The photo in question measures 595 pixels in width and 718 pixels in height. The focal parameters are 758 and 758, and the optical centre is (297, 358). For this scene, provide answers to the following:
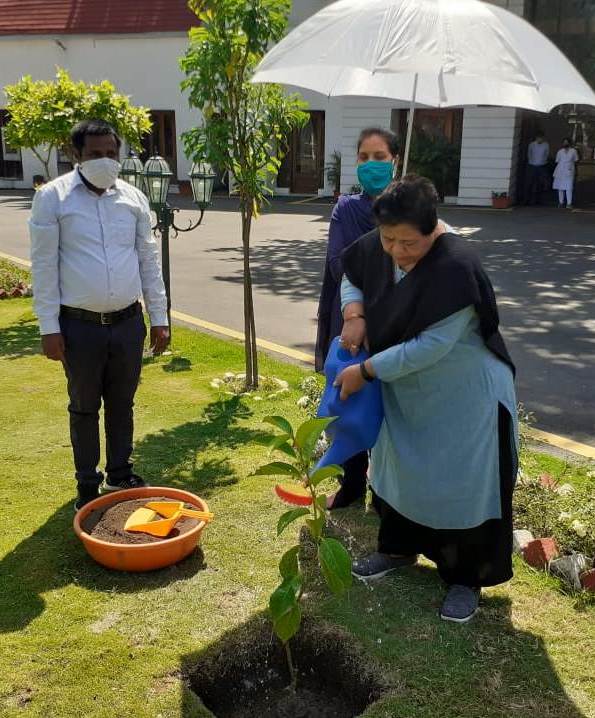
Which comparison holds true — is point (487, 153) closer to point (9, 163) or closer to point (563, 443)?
point (9, 163)

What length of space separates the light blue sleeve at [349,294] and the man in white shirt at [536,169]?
62.5ft

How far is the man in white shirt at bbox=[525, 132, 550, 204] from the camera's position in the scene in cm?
2034

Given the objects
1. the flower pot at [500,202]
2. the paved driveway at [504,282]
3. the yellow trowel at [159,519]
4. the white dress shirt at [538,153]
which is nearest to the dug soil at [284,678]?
the yellow trowel at [159,519]

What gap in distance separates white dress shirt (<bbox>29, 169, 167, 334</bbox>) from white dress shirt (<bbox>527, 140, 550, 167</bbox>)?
18800 mm

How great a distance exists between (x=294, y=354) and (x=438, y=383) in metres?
4.36

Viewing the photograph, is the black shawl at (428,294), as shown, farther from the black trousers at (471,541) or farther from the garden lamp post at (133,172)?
the garden lamp post at (133,172)

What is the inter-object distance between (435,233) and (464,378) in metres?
0.54

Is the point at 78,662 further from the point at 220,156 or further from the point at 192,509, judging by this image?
the point at 220,156

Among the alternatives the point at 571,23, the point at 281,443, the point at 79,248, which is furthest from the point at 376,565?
the point at 571,23

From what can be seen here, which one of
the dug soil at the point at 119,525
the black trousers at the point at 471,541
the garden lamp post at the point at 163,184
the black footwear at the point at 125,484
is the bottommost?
the black footwear at the point at 125,484

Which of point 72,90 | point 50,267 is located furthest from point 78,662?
point 72,90

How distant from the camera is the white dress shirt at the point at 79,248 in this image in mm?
3439

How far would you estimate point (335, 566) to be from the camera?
2469mm

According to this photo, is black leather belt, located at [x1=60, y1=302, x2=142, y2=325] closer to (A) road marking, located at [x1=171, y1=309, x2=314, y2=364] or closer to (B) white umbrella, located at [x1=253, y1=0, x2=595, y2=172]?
(B) white umbrella, located at [x1=253, y1=0, x2=595, y2=172]
